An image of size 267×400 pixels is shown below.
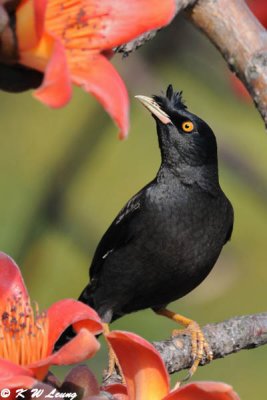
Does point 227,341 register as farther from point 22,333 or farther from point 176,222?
point 176,222

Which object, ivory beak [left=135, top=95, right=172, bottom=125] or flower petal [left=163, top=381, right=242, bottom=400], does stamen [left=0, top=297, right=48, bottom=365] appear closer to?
flower petal [left=163, top=381, right=242, bottom=400]

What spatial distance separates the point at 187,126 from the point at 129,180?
2.70 meters

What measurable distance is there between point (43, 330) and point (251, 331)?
1071mm

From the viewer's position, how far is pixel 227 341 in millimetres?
2254

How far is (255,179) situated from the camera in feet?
9.41

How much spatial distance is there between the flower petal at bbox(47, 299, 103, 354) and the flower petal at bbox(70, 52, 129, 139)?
0.26m

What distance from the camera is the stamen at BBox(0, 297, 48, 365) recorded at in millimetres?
1180

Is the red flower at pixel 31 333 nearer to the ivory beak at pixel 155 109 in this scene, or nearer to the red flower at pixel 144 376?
the red flower at pixel 144 376

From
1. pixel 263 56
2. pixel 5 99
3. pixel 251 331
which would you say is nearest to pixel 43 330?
pixel 263 56

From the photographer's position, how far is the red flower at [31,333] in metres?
1.06

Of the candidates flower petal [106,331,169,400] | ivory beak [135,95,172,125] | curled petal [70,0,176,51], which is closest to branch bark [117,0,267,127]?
curled petal [70,0,176,51]

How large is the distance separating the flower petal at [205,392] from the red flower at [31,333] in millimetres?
135

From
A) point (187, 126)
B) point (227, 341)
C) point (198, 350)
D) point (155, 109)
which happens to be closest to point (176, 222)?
point (187, 126)

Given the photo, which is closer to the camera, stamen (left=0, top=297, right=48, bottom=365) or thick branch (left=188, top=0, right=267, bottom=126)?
stamen (left=0, top=297, right=48, bottom=365)
